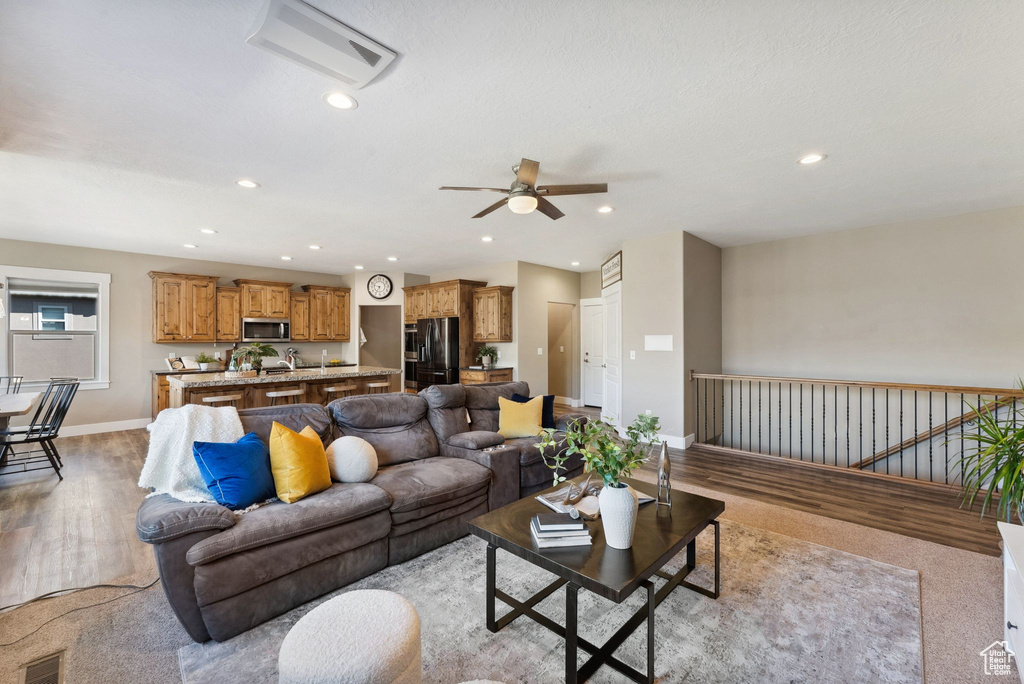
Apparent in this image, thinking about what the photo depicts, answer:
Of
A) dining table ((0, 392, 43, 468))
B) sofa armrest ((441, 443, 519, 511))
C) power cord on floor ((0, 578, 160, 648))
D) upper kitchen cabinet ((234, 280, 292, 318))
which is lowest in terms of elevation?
power cord on floor ((0, 578, 160, 648))

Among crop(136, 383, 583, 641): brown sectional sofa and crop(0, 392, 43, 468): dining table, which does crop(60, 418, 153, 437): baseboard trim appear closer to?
crop(0, 392, 43, 468): dining table

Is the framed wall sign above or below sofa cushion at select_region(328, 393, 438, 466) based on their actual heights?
above

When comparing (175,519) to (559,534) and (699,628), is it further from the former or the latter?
(699,628)

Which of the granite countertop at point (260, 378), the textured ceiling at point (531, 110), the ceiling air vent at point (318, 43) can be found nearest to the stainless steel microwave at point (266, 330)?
the granite countertop at point (260, 378)

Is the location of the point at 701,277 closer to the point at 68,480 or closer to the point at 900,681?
the point at 900,681

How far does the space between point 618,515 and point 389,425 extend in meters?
1.96

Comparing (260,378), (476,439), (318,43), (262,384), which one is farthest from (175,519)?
(262,384)

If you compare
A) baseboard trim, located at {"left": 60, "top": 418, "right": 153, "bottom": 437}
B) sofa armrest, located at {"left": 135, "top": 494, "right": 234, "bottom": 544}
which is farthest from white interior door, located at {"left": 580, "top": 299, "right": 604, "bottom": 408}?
baseboard trim, located at {"left": 60, "top": 418, "right": 153, "bottom": 437}

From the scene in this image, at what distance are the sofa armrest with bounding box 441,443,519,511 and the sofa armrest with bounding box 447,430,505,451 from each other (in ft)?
0.13

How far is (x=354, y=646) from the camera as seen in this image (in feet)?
4.14

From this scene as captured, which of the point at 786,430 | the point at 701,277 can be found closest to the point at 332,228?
the point at 701,277

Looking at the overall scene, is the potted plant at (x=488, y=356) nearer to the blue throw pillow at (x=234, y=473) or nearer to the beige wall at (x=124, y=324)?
the beige wall at (x=124, y=324)

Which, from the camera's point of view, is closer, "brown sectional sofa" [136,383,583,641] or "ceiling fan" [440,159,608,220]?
"brown sectional sofa" [136,383,583,641]

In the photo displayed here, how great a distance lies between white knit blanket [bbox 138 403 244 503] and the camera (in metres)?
2.14
